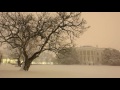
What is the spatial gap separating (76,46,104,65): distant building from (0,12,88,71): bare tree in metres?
0.38

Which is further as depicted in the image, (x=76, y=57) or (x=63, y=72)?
(x=76, y=57)

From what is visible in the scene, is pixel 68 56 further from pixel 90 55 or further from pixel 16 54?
pixel 16 54

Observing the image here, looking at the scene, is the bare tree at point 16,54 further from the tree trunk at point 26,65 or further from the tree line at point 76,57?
the tree line at point 76,57

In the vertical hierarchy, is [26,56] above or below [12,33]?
below

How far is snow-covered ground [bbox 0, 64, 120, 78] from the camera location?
8.13m

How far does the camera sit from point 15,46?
8289mm

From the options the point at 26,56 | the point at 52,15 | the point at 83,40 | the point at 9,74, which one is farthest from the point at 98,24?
the point at 9,74

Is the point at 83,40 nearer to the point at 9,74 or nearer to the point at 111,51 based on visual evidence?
the point at 111,51

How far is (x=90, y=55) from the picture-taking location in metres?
8.27

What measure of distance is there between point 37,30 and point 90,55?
156 cm

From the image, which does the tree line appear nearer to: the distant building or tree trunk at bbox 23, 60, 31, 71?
the distant building

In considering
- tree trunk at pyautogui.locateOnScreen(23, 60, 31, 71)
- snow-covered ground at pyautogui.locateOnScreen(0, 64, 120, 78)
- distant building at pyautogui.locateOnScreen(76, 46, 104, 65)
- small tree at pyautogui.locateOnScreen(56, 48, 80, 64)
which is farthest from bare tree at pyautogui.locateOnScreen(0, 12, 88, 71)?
distant building at pyautogui.locateOnScreen(76, 46, 104, 65)

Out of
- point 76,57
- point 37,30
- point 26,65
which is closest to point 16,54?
point 26,65
